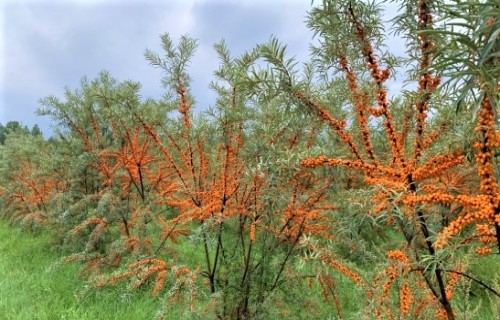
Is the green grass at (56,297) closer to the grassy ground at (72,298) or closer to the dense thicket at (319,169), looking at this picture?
the grassy ground at (72,298)

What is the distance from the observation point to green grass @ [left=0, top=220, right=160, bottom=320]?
5.73 metres

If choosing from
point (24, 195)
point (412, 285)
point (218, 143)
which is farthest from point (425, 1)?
point (24, 195)

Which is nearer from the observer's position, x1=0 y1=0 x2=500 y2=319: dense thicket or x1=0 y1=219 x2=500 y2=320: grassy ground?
x1=0 y1=0 x2=500 y2=319: dense thicket

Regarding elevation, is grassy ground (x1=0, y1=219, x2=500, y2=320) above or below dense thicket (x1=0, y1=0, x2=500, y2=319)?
below

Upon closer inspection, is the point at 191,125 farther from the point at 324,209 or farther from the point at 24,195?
the point at 24,195

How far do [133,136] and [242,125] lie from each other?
2.37 m

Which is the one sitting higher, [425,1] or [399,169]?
[425,1]

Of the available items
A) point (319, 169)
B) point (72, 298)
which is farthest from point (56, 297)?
point (319, 169)

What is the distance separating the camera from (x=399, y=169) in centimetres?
243

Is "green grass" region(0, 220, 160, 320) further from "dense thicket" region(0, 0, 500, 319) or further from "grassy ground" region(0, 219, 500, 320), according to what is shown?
"dense thicket" region(0, 0, 500, 319)

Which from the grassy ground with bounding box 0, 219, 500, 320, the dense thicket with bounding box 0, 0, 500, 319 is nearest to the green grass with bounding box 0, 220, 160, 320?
the grassy ground with bounding box 0, 219, 500, 320

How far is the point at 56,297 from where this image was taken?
6.41 m

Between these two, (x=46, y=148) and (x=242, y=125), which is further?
(x=46, y=148)

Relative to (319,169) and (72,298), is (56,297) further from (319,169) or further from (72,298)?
(319,169)
